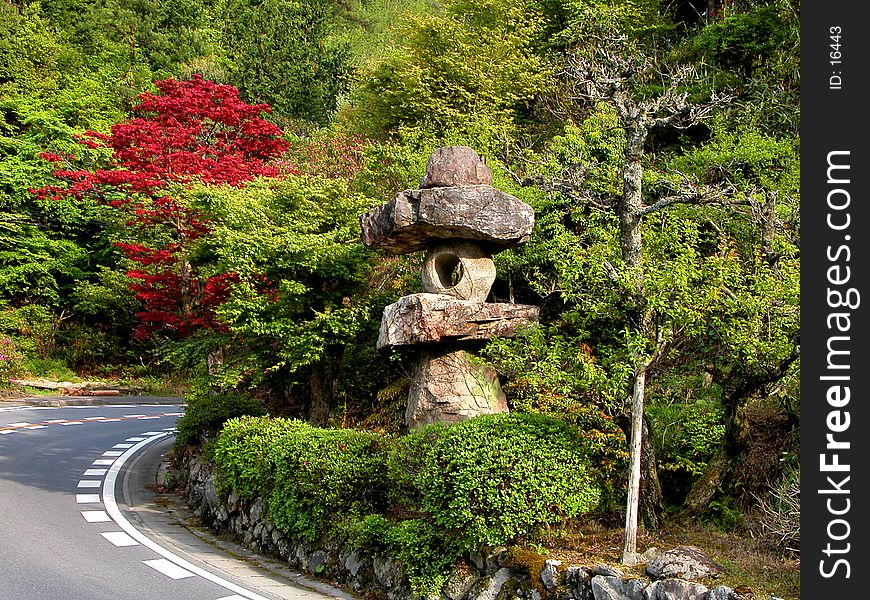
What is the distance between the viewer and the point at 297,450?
877 cm

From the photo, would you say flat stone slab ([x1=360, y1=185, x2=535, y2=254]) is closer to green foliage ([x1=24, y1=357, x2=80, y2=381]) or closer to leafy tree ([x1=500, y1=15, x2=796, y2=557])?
leafy tree ([x1=500, y1=15, x2=796, y2=557])

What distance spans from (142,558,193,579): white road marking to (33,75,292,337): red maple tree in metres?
8.31

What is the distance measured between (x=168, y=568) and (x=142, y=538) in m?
1.46

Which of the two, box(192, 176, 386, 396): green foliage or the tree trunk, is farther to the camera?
box(192, 176, 386, 396): green foliage

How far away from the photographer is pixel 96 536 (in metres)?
9.03

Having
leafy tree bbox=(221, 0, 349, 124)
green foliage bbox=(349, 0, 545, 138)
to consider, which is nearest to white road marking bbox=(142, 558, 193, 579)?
green foliage bbox=(349, 0, 545, 138)

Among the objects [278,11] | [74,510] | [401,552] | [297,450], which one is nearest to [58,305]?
[278,11]

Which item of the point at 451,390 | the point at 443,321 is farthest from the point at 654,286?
the point at 451,390

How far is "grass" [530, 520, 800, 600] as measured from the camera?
5.43m

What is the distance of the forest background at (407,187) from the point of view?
704 cm

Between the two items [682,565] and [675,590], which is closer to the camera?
[675,590]

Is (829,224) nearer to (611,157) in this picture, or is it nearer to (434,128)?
(611,157)

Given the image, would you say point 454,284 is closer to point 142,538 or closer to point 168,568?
point 168,568

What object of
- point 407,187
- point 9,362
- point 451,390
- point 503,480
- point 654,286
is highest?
point 407,187
